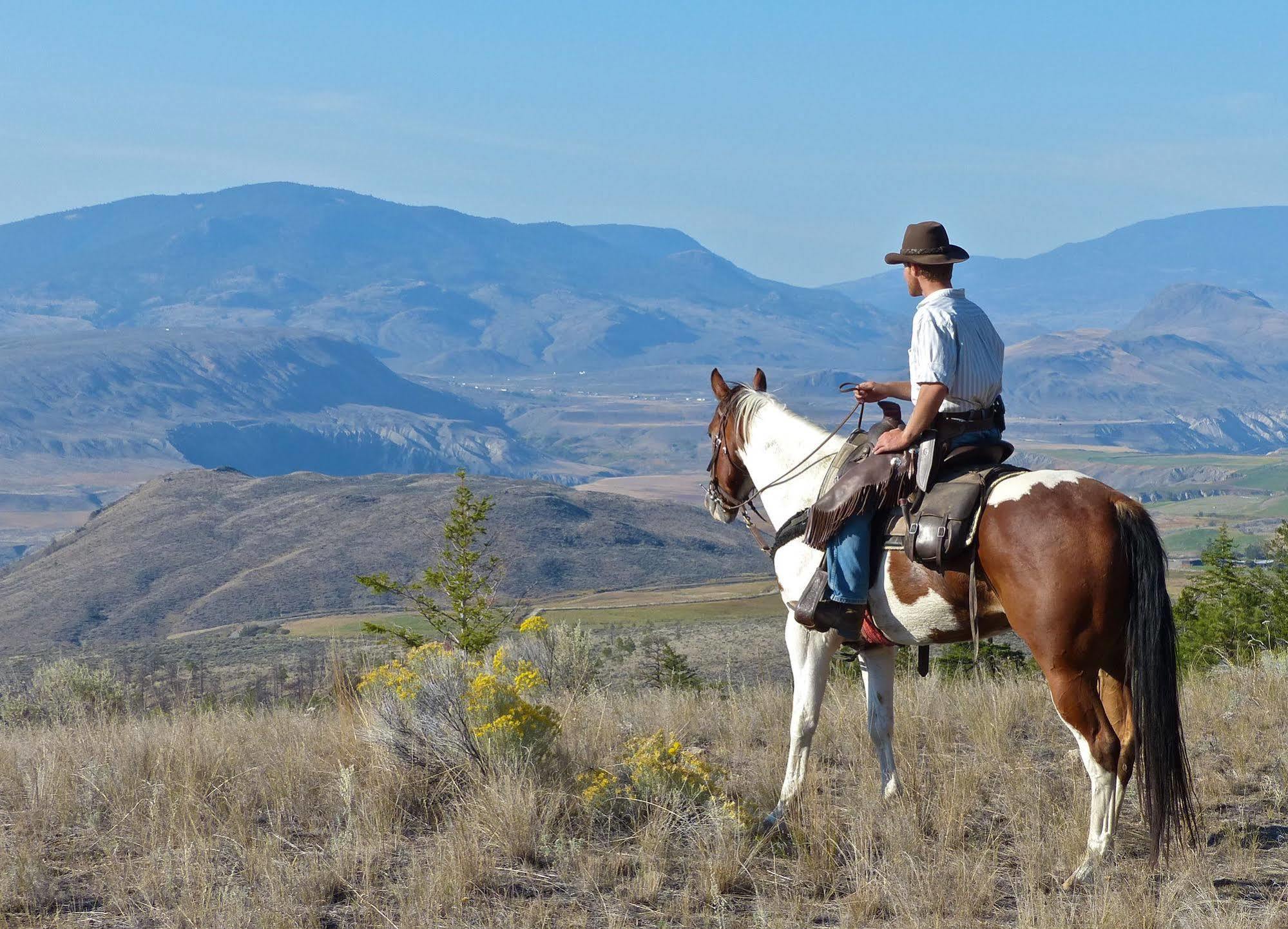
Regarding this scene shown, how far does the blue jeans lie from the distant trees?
11880mm

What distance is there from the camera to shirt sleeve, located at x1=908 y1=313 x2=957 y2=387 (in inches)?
244

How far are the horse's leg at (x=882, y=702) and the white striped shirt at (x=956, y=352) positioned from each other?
1.57 meters

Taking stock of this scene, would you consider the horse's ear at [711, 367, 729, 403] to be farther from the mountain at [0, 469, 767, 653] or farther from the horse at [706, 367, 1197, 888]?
the mountain at [0, 469, 767, 653]

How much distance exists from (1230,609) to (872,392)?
1489 centimetres

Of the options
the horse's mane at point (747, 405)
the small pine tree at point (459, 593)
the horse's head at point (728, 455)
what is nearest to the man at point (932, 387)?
the horse's mane at point (747, 405)

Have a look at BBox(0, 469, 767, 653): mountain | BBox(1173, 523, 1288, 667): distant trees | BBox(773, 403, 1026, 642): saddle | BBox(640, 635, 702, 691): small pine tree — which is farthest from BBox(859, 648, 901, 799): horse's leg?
BBox(0, 469, 767, 653): mountain

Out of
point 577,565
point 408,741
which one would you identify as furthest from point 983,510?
point 577,565

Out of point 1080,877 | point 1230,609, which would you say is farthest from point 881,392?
point 1230,609

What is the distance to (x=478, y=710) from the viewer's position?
7.53 m

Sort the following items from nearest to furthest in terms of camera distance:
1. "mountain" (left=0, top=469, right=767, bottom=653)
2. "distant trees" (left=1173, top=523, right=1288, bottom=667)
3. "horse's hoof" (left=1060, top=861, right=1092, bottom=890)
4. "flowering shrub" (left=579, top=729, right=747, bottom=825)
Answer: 1. "horse's hoof" (left=1060, top=861, right=1092, bottom=890)
2. "flowering shrub" (left=579, top=729, right=747, bottom=825)
3. "distant trees" (left=1173, top=523, right=1288, bottom=667)
4. "mountain" (left=0, top=469, right=767, bottom=653)

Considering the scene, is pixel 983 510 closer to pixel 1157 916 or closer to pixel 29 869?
pixel 1157 916

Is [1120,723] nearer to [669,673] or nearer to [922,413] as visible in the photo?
[922,413]

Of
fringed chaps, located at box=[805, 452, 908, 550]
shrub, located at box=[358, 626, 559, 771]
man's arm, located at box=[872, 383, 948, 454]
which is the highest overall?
man's arm, located at box=[872, 383, 948, 454]

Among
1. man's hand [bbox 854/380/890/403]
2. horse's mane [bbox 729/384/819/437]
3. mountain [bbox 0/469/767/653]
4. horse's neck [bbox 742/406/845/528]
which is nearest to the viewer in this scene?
man's hand [bbox 854/380/890/403]
